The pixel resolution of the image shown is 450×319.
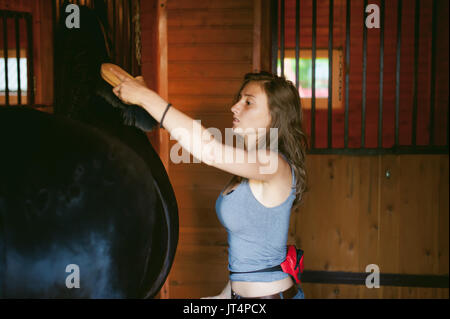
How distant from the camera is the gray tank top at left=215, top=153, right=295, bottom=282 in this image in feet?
4.29

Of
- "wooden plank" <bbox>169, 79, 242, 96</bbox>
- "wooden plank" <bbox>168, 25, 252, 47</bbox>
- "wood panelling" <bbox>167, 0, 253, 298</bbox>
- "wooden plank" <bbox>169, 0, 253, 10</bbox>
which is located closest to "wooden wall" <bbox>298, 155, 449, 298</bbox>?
"wood panelling" <bbox>167, 0, 253, 298</bbox>

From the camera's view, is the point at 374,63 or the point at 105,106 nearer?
the point at 105,106

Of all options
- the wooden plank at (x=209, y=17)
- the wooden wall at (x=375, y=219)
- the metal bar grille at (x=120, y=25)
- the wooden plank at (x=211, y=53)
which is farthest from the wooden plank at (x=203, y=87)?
the metal bar grille at (x=120, y=25)

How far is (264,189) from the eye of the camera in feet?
4.30

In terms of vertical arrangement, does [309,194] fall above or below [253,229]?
below

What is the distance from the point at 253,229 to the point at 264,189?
0.43 feet

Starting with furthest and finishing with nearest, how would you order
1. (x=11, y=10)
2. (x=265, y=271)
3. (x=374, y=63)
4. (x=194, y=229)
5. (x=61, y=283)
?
(x=374, y=63) < (x=11, y=10) < (x=194, y=229) < (x=265, y=271) < (x=61, y=283)

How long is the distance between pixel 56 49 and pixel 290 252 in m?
0.98

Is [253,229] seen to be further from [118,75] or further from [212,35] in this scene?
[212,35]

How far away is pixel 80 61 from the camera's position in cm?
73

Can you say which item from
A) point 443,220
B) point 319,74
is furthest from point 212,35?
point 319,74

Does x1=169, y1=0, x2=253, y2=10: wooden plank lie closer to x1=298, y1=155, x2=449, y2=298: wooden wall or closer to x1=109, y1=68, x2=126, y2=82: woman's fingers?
x1=298, y1=155, x2=449, y2=298: wooden wall

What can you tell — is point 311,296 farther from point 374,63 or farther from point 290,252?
point 374,63

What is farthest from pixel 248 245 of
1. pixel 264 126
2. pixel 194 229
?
pixel 194 229
